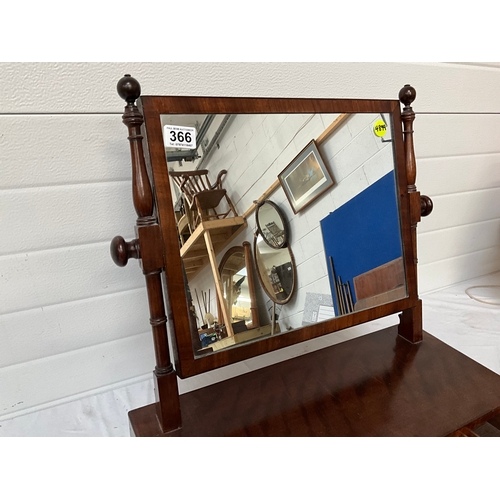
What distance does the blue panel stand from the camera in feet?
2.44

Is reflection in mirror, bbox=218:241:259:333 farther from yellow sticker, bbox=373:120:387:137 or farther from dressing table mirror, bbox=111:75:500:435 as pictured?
yellow sticker, bbox=373:120:387:137

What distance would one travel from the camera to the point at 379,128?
749 mm

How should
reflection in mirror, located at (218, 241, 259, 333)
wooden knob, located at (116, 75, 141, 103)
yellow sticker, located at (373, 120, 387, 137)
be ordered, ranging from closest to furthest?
wooden knob, located at (116, 75, 141, 103) < reflection in mirror, located at (218, 241, 259, 333) < yellow sticker, located at (373, 120, 387, 137)

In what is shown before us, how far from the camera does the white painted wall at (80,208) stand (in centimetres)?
69

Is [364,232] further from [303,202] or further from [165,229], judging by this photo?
[165,229]

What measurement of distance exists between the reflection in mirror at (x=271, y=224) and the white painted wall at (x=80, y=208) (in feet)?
0.99

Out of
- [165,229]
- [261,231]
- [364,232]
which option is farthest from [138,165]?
[364,232]

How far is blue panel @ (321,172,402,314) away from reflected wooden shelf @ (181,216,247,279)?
19 cm

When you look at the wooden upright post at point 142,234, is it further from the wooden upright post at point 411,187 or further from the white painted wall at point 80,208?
the wooden upright post at point 411,187

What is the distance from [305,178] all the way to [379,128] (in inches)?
7.7

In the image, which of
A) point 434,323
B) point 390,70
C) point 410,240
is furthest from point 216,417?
point 390,70

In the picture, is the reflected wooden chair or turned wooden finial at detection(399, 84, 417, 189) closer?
the reflected wooden chair

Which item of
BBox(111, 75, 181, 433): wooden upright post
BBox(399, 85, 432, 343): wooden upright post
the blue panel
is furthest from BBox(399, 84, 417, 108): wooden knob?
BBox(111, 75, 181, 433): wooden upright post
